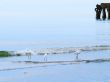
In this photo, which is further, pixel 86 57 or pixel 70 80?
pixel 86 57

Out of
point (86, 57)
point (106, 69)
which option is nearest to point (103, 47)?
point (86, 57)

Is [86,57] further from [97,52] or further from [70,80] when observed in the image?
[70,80]

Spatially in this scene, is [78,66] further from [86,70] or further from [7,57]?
[7,57]

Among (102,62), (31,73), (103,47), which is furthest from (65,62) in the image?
(103,47)

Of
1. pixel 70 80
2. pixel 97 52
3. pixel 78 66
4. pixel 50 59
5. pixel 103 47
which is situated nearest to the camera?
pixel 70 80

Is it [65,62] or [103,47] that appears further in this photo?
[103,47]

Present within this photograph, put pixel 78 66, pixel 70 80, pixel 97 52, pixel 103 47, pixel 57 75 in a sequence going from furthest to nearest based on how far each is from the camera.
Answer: pixel 103 47 → pixel 97 52 → pixel 78 66 → pixel 57 75 → pixel 70 80

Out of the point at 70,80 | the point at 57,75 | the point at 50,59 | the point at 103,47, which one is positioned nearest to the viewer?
the point at 70,80

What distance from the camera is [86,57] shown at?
147 feet

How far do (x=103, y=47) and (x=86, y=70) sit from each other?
17.4 metres

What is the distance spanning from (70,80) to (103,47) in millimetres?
21806

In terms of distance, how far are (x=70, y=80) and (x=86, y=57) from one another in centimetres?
1258

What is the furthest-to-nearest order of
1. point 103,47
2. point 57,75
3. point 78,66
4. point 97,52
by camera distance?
point 103,47 < point 97,52 < point 78,66 < point 57,75

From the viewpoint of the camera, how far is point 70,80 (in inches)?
1278
